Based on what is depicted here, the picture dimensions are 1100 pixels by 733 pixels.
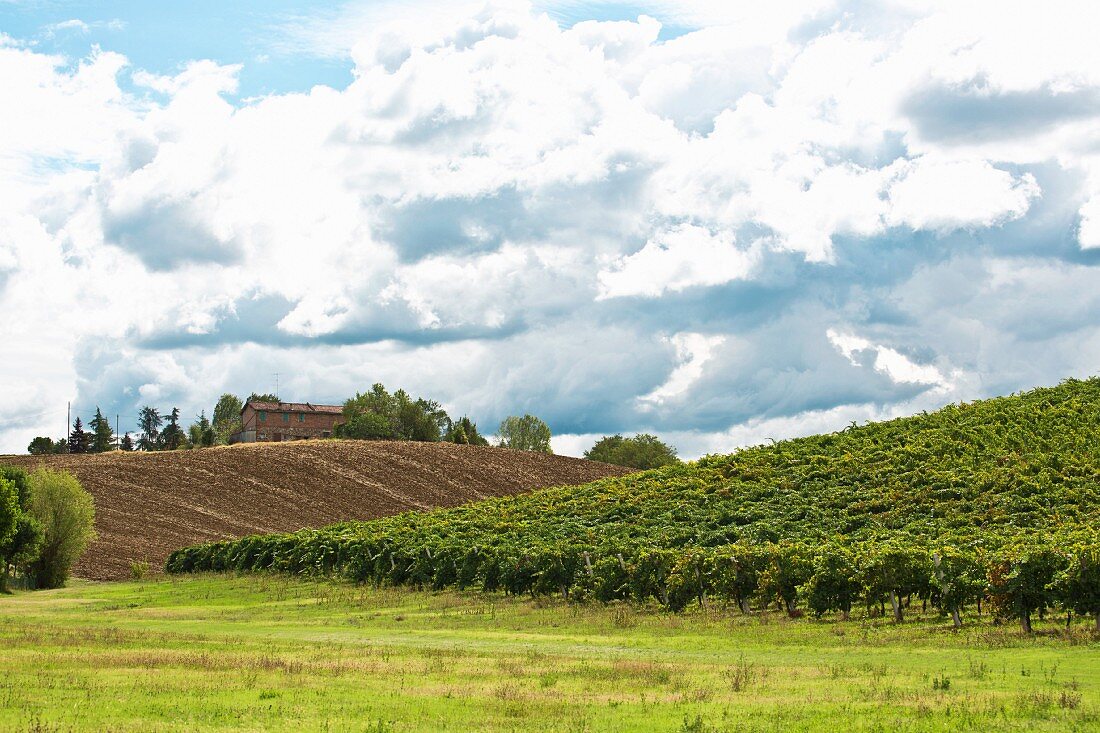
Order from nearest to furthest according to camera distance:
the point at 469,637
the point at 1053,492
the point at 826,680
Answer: the point at 826,680, the point at 469,637, the point at 1053,492

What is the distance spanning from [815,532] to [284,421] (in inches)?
5482

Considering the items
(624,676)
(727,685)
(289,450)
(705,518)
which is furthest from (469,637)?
(289,450)

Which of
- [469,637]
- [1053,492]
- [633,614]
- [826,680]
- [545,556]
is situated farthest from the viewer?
[1053,492]

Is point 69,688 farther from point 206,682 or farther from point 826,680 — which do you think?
point 826,680

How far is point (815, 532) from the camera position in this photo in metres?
57.8

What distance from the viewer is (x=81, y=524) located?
64812mm

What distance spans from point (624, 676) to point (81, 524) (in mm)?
50418

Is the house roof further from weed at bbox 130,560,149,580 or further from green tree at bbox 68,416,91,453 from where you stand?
weed at bbox 130,560,149,580

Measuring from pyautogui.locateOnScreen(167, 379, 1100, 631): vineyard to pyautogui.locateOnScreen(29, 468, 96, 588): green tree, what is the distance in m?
7.12

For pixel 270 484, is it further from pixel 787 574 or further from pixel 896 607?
pixel 896 607

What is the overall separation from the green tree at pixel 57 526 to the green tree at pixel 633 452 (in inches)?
3869

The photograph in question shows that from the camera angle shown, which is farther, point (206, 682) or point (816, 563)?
point (816, 563)

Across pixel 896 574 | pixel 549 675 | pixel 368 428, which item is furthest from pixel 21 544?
pixel 368 428

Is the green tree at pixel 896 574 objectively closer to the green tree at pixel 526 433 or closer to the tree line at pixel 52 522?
the tree line at pixel 52 522
